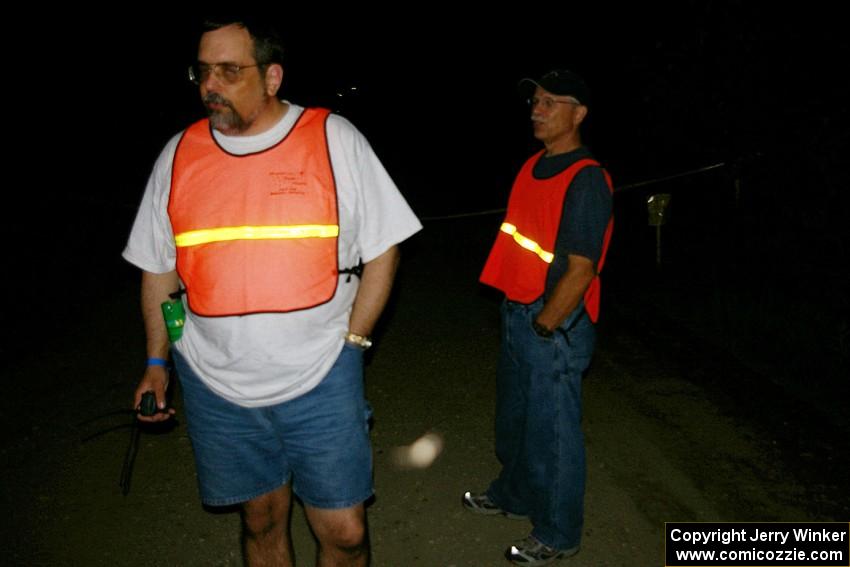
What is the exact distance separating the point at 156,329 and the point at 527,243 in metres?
1.47

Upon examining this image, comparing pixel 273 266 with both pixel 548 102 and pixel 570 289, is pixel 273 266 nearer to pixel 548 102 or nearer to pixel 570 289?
pixel 570 289

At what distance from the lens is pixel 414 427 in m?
4.51

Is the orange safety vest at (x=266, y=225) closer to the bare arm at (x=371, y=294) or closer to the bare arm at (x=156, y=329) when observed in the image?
the bare arm at (x=371, y=294)

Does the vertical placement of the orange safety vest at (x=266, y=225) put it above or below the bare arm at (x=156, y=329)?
above

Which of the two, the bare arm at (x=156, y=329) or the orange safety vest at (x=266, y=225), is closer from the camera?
the orange safety vest at (x=266, y=225)

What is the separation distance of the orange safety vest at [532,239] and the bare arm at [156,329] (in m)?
1.34

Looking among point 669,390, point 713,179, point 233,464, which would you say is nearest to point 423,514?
point 233,464

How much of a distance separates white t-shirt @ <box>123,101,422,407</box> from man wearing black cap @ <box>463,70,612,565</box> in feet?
2.28

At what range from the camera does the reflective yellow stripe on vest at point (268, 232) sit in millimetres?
2049

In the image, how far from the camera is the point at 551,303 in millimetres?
2578

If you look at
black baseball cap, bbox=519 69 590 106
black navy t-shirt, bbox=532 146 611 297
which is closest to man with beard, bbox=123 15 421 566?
black navy t-shirt, bbox=532 146 611 297

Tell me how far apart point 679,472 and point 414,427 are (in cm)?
168

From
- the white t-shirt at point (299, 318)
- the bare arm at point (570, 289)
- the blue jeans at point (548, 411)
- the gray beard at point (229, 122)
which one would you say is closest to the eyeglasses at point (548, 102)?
the bare arm at point (570, 289)

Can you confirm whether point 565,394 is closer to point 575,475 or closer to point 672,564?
point 575,475
